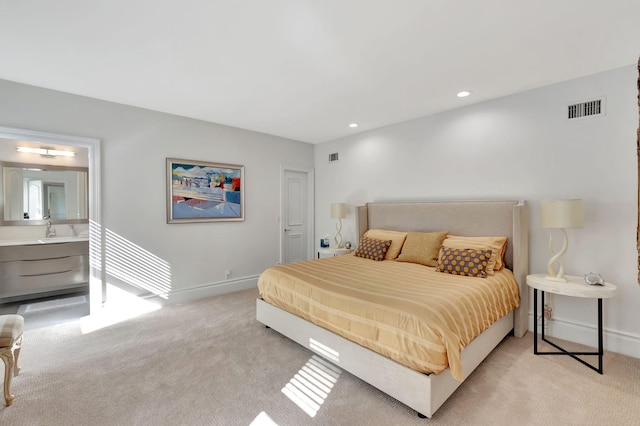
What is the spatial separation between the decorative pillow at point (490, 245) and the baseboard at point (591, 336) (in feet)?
2.53

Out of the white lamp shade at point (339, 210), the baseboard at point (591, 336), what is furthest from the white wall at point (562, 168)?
the white lamp shade at point (339, 210)

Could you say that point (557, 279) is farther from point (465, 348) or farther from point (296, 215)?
point (296, 215)

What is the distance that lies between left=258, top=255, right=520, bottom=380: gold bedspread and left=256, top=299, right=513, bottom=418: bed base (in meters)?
0.06

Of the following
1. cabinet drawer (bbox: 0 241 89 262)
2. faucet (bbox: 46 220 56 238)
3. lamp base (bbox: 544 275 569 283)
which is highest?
faucet (bbox: 46 220 56 238)

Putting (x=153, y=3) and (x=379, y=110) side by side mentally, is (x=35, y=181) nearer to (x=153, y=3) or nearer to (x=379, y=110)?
(x=153, y=3)

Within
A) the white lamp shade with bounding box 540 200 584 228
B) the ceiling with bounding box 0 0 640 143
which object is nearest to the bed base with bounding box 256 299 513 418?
the white lamp shade with bounding box 540 200 584 228

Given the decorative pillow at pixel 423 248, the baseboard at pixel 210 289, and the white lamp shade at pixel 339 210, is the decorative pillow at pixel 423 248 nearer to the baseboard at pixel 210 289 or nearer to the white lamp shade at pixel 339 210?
the white lamp shade at pixel 339 210

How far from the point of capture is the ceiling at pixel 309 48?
181 cm

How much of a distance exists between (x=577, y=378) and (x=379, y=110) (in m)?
3.31

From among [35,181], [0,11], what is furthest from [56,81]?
[35,181]

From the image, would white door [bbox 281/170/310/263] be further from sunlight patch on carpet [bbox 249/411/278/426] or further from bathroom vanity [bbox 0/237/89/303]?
sunlight patch on carpet [bbox 249/411/278/426]

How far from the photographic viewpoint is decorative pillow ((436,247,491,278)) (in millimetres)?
2738

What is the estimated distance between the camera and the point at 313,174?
5.54 meters

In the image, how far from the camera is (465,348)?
2004 millimetres
